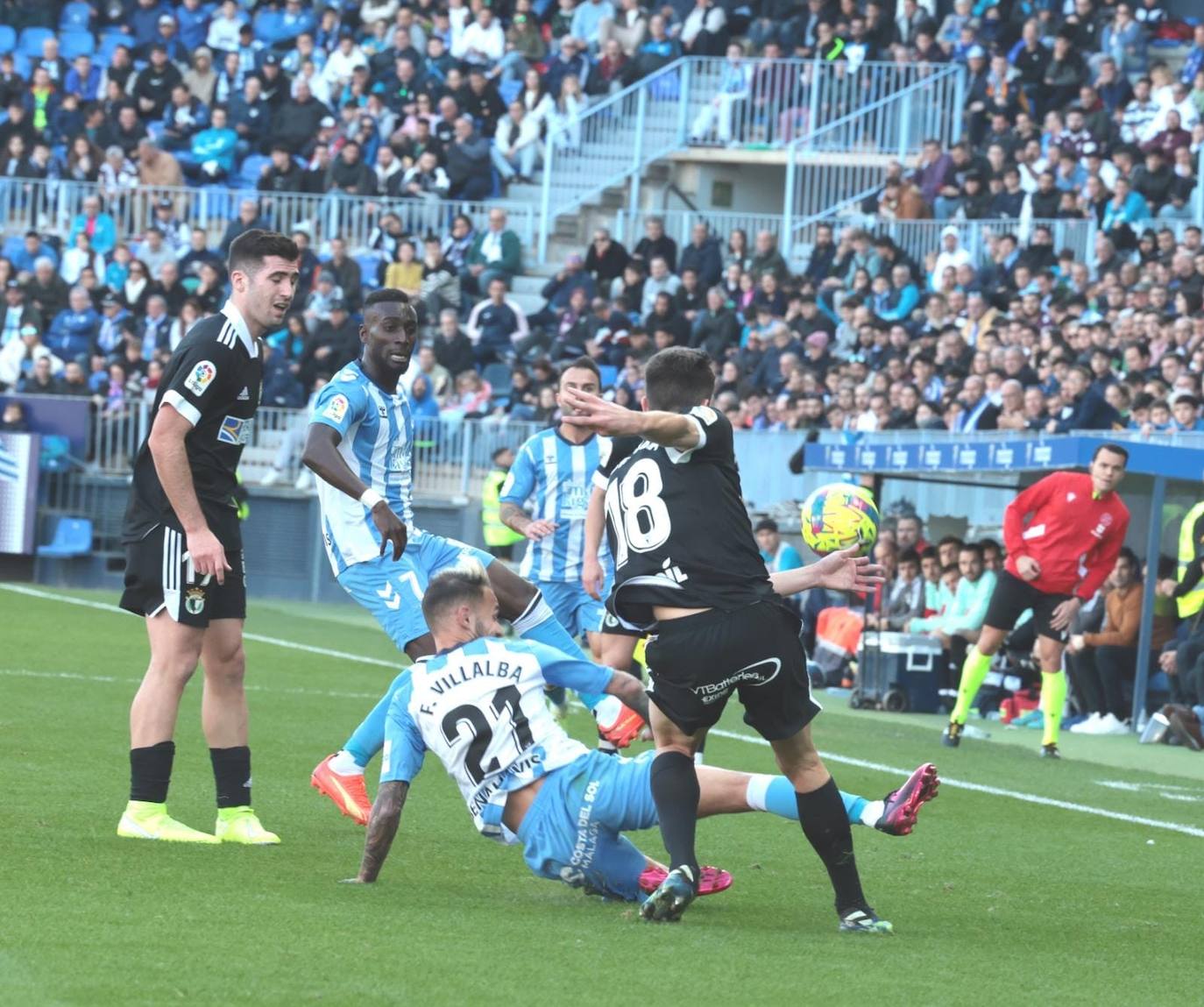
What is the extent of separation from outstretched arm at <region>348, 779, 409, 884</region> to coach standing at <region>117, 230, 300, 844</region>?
3.89ft

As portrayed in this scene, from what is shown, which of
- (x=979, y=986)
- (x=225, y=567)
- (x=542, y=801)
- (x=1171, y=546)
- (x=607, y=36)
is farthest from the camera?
(x=607, y=36)

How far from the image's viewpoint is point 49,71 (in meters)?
32.0

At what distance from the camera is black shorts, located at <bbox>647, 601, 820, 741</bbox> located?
6.43 m

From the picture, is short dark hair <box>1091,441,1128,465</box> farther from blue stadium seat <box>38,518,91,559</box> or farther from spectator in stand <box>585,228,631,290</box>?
blue stadium seat <box>38,518,91,559</box>

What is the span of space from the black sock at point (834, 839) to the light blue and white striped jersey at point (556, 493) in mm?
5255

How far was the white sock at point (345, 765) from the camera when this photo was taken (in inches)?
314

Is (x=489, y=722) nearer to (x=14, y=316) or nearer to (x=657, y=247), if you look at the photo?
(x=657, y=247)

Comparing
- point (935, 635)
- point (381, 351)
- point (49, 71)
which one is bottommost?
point (935, 635)

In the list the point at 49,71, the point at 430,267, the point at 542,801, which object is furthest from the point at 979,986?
the point at 49,71

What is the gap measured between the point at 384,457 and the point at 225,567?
1.36 m

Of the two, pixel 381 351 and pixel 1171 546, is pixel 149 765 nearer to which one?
pixel 381 351

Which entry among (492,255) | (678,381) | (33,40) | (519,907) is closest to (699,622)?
(678,381)

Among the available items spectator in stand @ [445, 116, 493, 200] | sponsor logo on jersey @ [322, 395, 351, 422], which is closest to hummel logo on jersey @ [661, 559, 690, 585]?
sponsor logo on jersey @ [322, 395, 351, 422]

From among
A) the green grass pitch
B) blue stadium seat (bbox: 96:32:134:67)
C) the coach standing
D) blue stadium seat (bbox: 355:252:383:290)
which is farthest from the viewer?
blue stadium seat (bbox: 96:32:134:67)
